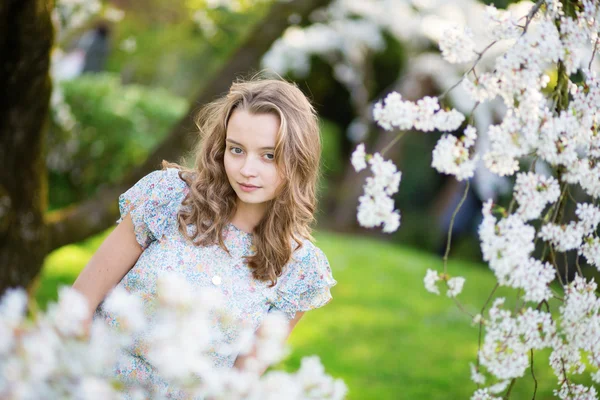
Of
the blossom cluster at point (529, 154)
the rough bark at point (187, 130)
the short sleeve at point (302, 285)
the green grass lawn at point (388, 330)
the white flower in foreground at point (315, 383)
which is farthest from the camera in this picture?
the green grass lawn at point (388, 330)

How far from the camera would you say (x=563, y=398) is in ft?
5.04

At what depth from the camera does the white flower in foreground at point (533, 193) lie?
1.37 meters

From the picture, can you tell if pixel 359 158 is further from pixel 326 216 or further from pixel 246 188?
pixel 326 216

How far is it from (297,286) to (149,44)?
29.4 feet

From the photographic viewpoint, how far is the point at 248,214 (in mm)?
1825

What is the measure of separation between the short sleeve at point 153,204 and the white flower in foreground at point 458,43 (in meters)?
0.84

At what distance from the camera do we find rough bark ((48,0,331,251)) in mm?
3314

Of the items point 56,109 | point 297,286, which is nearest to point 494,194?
point 56,109

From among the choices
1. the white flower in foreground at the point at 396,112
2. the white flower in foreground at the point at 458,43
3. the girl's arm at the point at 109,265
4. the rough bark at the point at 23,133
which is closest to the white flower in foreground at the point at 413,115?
the white flower in foreground at the point at 396,112

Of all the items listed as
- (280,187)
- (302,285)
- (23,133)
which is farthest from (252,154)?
(23,133)

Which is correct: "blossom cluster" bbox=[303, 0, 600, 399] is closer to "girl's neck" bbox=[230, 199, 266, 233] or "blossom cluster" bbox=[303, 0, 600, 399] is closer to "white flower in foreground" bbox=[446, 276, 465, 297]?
"white flower in foreground" bbox=[446, 276, 465, 297]

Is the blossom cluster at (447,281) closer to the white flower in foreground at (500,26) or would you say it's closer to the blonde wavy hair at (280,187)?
the blonde wavy hair at (280,187)

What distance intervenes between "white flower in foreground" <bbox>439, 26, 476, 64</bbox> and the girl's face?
495 millimetres

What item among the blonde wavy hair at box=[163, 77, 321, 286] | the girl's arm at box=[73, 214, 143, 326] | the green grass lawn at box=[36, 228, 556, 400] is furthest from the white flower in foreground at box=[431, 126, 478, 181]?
the green grass lawn at box=[36, 228, 556, 400]
